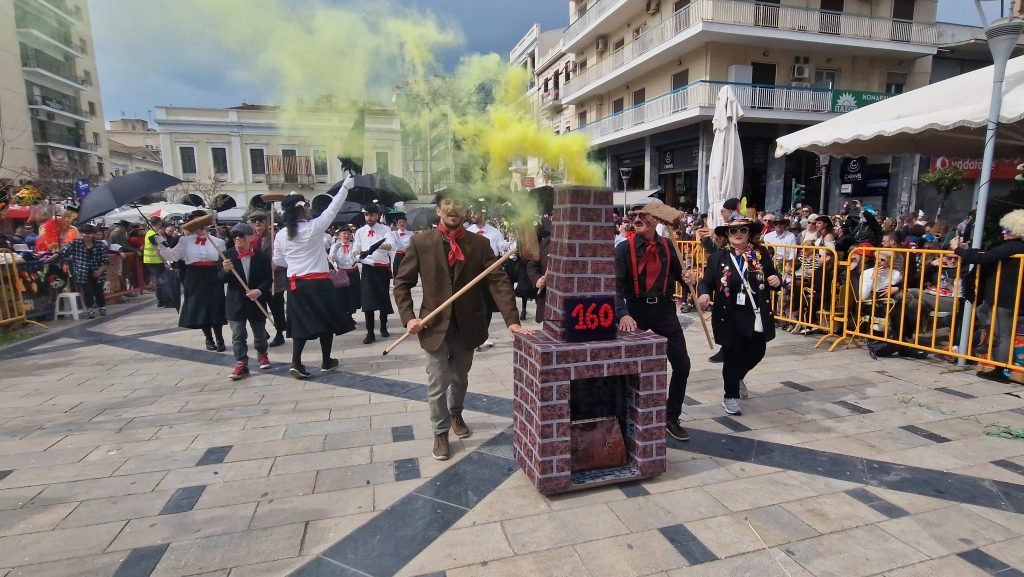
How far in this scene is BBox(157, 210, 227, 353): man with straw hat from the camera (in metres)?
6.18

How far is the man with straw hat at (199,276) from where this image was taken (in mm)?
6176

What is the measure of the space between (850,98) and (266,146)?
90.7 feet

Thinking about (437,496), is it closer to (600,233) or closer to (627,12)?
(600,233)

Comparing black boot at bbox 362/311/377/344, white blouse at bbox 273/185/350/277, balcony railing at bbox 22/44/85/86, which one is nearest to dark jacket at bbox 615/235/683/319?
white blouse at bbox 273/185/350/277

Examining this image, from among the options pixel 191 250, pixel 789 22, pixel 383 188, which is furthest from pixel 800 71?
pixel 191 250

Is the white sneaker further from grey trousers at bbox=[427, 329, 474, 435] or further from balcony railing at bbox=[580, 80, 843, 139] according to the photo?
balcony railing at bbox=[580, 80, 843, 139]

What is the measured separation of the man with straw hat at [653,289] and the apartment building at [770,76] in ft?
44.7

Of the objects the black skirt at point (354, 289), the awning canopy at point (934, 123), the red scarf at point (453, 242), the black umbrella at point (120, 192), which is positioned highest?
the awning canopy at point (934, 123)

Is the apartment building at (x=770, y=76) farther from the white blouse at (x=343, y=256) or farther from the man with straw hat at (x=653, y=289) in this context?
the man with straw hat at (x=653, y=289)

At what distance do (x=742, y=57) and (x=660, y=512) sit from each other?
20.6 meters

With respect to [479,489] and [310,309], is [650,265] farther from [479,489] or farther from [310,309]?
[310,309]

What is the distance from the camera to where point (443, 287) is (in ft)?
11.8

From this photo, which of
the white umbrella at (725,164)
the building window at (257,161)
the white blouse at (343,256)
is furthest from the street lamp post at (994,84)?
the building window at (257,161)

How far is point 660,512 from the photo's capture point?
292cm
